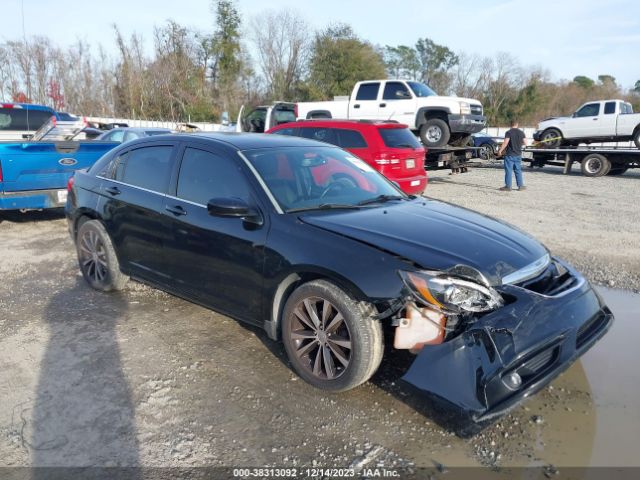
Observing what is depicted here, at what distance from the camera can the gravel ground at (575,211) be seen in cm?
623

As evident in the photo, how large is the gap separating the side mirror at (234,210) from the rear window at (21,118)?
997 centimetres

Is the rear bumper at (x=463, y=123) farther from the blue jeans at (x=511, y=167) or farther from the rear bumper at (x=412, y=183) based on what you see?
the rear bumper at (x=412, y=183)

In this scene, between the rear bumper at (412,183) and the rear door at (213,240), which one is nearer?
the rear door at (213,240)

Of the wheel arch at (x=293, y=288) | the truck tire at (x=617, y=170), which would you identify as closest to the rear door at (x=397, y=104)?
the truck tire at (x=617, y=170)

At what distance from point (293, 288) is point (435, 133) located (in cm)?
1151

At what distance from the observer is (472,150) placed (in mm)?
13977

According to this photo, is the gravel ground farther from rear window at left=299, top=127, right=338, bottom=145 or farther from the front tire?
the front tire

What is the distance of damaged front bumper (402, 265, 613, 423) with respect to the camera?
2574mm

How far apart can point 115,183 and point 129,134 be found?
870cm

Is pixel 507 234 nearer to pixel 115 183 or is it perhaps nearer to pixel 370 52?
pixel 115 183

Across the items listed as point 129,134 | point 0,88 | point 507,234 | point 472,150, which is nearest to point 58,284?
point 507,234

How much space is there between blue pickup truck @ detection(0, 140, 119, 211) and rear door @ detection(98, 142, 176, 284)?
10.5ft

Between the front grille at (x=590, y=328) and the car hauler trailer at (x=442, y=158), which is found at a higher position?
the car hauler trailer at (x=442, y=158)

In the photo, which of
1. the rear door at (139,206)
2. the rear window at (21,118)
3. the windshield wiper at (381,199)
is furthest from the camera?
the rear window at (21,118)
